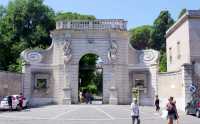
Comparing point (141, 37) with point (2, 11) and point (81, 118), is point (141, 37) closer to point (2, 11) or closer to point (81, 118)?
point (2, 11)

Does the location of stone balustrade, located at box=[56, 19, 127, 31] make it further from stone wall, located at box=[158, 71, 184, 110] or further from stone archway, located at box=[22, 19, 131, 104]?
stone wall, located at box=[158, 71, 184, 110]

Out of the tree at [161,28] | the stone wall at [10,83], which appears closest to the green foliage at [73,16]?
the tree at [161,28]

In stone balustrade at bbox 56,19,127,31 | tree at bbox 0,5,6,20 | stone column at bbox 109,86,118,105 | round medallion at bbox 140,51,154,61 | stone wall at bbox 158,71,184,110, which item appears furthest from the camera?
tree at bbox 0,5,6,20

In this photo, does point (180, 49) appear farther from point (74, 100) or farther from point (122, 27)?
point (74, 100)

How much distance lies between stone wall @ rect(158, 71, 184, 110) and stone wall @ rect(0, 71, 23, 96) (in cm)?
1457

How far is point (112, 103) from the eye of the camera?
44.0 m

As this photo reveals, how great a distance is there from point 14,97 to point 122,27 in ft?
48.5

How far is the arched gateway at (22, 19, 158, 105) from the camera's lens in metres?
44.6

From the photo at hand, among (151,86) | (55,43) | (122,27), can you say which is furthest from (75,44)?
(151,86)

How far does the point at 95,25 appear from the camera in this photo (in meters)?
45.5

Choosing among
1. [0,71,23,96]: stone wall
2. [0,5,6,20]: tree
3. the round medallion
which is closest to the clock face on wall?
[0,71,23,96]: stone wall

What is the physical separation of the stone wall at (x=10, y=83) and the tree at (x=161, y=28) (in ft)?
122

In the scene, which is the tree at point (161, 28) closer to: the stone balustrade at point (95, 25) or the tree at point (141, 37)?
the tree at point (141, 37)

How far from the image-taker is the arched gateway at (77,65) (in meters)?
44.6
